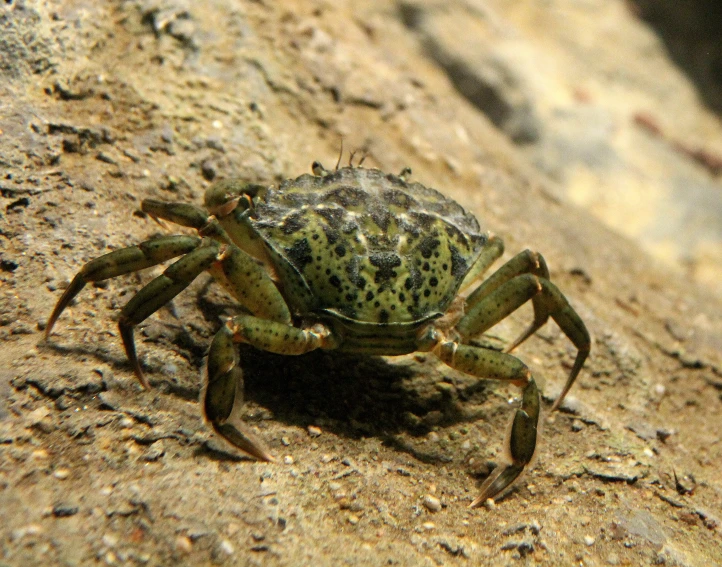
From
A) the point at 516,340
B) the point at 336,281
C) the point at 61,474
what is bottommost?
the point at 61,474

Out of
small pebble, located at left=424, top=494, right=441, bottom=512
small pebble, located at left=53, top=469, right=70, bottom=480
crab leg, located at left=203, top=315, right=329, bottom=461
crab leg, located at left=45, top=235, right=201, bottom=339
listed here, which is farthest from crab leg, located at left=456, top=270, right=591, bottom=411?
small pebble, located at left=53, top=469, right=70, bottom=480

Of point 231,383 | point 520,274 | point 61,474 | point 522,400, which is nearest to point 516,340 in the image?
point 520,274

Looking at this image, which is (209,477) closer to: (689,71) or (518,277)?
(518,277)

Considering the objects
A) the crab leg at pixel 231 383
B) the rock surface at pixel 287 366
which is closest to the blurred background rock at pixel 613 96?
the rock surface at pixel 287 366

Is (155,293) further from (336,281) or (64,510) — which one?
(64,510)

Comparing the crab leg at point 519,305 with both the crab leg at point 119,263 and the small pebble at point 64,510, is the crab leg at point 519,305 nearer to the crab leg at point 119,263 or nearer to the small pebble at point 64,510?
the crab leg at point 119,263

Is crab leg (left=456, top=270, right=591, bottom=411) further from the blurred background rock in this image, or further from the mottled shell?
the blurred background rock
